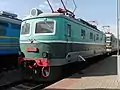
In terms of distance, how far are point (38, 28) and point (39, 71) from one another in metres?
1.92

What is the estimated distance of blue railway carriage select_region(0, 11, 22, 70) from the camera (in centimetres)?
1524

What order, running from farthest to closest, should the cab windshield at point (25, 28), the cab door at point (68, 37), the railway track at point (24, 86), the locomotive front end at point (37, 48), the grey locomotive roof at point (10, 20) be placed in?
the grey locomotive roof at point (10, 20)
the cab windshield at point (25, 28)
the cab door at point (68, 37)
the locomotive front end at point (37, 48)
the railway track at point (24, 86)

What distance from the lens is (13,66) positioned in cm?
1727

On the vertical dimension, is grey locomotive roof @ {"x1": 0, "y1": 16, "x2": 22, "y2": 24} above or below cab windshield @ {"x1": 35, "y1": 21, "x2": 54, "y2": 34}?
above

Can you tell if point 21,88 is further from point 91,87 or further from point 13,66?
point 13,66

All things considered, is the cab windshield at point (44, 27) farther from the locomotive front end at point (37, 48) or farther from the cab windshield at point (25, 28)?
the cab windshield at point (25, 28)

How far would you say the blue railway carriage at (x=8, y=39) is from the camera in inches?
600

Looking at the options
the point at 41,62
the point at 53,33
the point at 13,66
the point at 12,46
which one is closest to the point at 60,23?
the point at 53,33

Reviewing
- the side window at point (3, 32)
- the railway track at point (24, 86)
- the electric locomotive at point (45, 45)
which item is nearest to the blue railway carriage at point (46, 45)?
the electric locomotive at point (45, 45)

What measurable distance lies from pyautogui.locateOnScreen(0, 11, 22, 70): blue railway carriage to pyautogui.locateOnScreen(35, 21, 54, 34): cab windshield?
9.59ft

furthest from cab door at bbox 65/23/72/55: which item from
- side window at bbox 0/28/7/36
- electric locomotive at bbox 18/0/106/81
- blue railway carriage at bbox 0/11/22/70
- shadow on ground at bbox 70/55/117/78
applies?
side window at bbox 0/28/7/36

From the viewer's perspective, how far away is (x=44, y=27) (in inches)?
502

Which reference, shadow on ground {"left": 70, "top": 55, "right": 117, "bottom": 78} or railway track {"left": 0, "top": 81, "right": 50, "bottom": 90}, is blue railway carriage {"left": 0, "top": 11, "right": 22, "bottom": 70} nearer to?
railway track {"left": 0, "top": 81, "right": 50, "bottom": 90}

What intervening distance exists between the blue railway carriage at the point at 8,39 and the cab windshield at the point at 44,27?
2.92 meters
